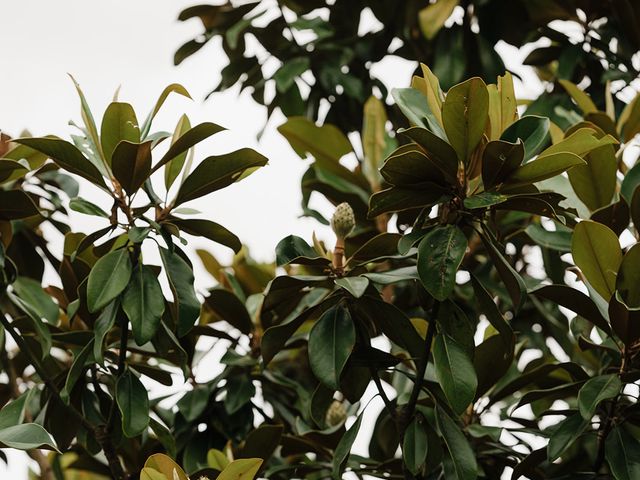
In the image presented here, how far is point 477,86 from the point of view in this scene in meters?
1.39

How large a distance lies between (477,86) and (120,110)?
0.56 meters

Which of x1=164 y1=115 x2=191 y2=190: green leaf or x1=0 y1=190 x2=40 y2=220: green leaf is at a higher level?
x1=164 y1=115 x2=191 y2=190: green leaf

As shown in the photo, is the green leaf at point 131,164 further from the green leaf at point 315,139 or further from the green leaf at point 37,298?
the green leaf at point 315,139

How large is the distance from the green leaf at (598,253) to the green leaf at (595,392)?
0.45ft

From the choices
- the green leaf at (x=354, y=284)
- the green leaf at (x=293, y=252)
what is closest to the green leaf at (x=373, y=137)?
the green leaf at (x=293, y=252)

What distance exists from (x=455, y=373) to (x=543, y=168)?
0.33 m

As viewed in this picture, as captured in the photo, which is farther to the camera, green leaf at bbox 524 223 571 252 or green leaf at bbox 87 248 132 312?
green leaf at bbox 524 223 571 252

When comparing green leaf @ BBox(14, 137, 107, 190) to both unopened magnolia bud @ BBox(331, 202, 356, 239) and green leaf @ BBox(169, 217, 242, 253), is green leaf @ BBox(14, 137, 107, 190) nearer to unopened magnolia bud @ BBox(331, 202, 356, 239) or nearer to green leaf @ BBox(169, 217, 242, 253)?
green leaf @ BBox(169, 217, 242, 253)

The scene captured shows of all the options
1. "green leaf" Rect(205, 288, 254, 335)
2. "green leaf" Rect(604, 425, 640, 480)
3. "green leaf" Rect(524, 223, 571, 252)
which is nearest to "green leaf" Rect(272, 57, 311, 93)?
"green leaf" Rect(205, 288, 254, 335)

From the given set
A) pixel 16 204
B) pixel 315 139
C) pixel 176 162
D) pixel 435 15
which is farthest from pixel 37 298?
pixel 435 15

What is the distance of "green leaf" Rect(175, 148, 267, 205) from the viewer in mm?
1554

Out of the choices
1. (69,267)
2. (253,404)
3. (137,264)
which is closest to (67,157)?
(137,264)

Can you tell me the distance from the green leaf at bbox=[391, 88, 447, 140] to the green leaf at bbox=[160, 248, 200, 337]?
43 cm

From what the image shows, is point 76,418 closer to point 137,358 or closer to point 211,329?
point 211,329
